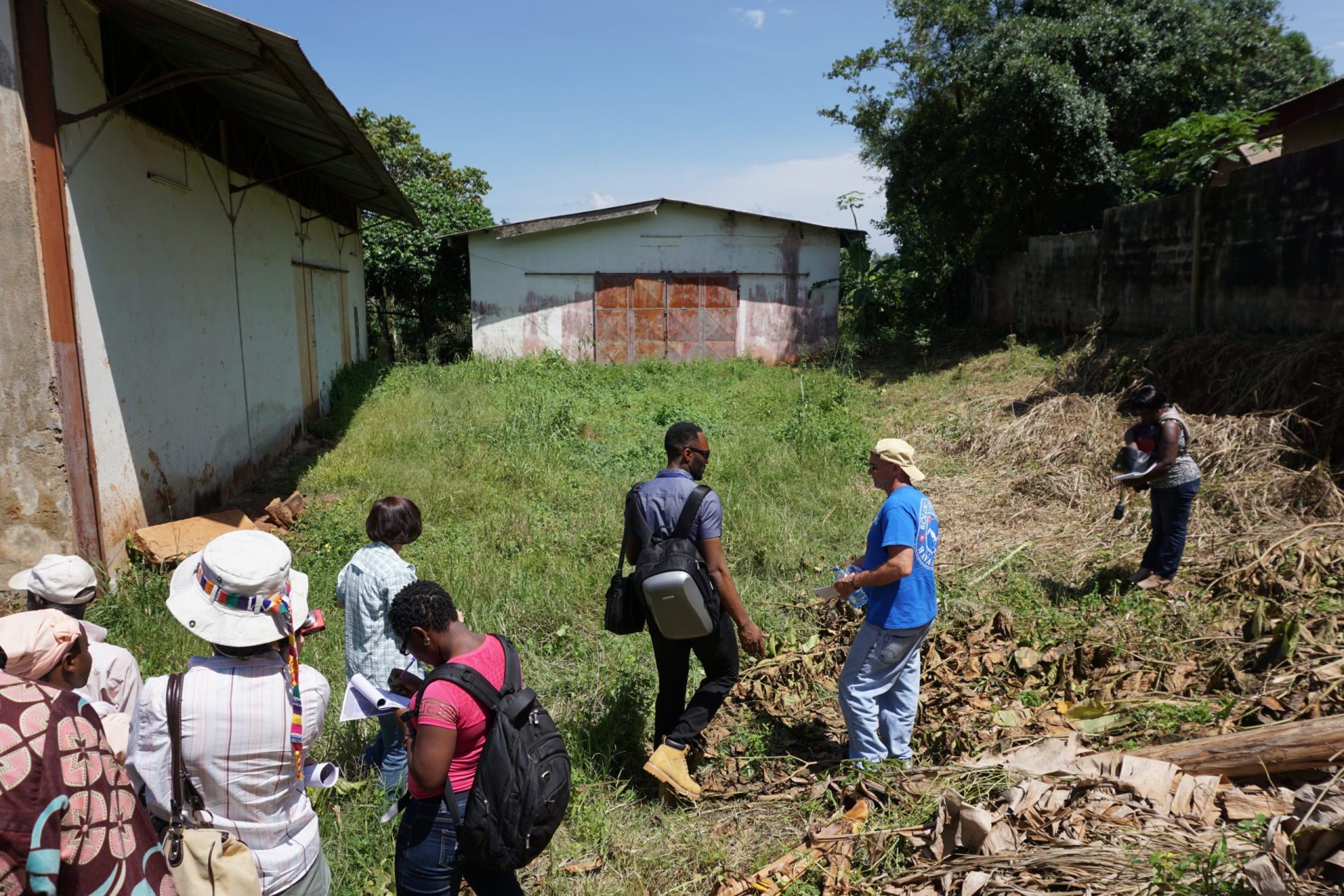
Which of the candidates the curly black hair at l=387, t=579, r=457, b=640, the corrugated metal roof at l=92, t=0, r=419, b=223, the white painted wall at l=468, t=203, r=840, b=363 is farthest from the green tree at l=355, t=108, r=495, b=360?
the curly black hair at l=387, t=579, r=457, b=640

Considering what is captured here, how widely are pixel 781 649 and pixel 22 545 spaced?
496 centimetres

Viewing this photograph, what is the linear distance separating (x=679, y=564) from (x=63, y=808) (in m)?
2.25

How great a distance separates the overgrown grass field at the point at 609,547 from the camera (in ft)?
11.7

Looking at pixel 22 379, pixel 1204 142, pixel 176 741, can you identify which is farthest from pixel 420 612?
pixel 1204 142

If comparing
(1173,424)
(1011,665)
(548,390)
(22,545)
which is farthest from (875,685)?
(548,390)

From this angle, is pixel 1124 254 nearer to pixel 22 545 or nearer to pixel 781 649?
pixel 781 649

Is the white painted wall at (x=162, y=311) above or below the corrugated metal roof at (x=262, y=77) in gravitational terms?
below

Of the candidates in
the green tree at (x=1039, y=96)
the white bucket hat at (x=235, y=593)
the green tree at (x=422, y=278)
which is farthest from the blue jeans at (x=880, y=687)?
the green tree at (x=422, y=278)

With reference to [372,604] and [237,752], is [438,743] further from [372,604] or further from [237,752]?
[372,604]

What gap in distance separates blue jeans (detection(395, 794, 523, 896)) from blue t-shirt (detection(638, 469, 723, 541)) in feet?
5.07

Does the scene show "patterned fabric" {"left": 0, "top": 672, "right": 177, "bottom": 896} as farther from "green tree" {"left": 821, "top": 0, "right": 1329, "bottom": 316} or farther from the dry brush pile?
"green tree" {"left": 821, "top": 0, "right": 1329, "bottom": 316}

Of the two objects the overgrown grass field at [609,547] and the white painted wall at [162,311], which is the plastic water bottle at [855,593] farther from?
the white painted wall at [162,311]

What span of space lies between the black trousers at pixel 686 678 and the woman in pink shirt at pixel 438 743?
132 centimetres

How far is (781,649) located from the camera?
520 cm
